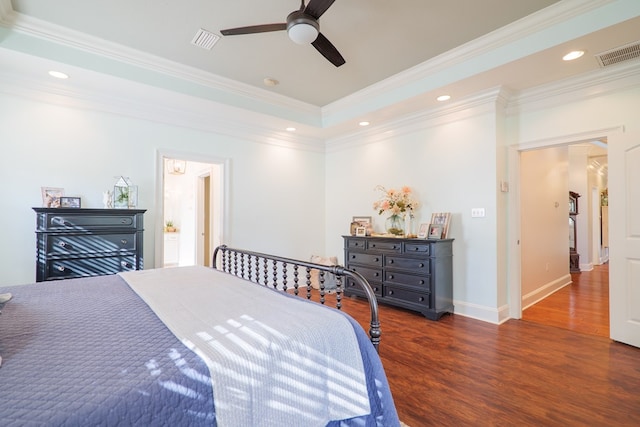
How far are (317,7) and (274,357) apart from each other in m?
2.14

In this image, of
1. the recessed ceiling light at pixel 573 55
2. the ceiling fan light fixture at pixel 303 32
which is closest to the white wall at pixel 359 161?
the recessed ceiling light at pixel 573 55

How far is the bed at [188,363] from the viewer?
31.8 inches

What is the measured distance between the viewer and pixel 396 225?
4281mm

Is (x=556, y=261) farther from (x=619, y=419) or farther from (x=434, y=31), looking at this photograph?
(x=434, y=31)

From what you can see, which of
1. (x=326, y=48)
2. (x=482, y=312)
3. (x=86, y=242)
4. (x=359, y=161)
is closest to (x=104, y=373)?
(x=326, y=48)

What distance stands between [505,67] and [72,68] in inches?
163

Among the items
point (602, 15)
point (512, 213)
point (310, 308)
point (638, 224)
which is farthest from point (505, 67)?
point (310, 308)

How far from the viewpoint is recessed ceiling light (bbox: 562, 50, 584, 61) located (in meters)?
2.66

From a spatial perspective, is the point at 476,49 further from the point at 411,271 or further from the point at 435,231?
the point at 411,271

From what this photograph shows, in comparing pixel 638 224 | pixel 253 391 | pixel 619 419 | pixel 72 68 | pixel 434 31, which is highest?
pixel 434 31

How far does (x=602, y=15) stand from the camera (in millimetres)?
2340

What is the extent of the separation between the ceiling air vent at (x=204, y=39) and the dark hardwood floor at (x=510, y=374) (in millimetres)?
3280

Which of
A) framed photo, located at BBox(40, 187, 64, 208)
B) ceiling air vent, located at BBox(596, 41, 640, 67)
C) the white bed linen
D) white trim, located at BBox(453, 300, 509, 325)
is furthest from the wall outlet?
framed photo, located at BBox(40, 187, 64, 208)

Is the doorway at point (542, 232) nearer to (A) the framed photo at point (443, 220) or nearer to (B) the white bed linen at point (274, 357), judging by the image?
(A) the framed photo at point (443, 220)
